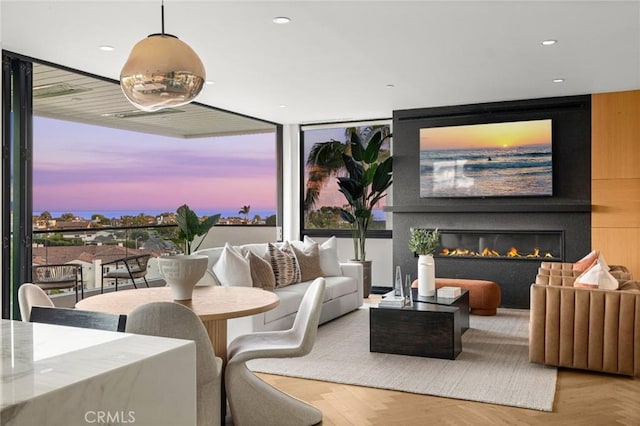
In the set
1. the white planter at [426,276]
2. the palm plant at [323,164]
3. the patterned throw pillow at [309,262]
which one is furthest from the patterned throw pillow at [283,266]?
the palm plant at [323,164]

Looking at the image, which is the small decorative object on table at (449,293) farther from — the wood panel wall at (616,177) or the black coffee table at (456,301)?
the wood panel wall at (616,177)

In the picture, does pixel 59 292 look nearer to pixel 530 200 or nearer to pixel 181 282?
pixel 181 282

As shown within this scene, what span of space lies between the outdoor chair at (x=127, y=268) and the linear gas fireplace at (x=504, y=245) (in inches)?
150

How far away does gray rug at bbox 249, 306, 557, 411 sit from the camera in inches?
140

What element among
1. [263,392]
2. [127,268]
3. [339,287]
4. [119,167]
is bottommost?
[263,392]

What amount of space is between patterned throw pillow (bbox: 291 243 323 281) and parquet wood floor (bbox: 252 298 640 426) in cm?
216

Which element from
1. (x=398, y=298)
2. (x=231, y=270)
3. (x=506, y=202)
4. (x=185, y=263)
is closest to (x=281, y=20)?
(x=185, y=263)

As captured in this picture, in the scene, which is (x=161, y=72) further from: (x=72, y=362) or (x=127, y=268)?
(x=127, y=268)

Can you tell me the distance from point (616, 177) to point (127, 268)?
585cm

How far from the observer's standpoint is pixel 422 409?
3.30m

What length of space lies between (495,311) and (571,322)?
7.25ft

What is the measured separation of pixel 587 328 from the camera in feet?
12.8

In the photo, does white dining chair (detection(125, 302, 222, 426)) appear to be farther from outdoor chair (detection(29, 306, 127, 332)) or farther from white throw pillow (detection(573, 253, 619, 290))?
white throw pillow (detection(573, 253, 619, 290))

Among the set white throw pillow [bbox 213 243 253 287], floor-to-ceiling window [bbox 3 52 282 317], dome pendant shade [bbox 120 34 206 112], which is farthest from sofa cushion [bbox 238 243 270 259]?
dome pendant shade [bbox 120 34 206 112]
